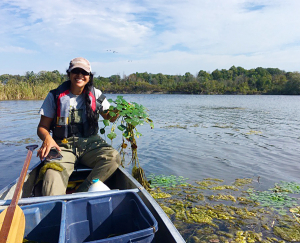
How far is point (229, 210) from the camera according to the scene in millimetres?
4039

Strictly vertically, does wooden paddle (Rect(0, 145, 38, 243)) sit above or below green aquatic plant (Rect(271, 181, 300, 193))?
above

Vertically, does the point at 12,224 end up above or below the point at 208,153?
above

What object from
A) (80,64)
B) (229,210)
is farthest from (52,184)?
(229,210)

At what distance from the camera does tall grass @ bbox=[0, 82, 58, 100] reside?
26688 mm

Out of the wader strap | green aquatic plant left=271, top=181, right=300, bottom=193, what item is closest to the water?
green aquatic plant left=271, top=181, right=300, bottom=193

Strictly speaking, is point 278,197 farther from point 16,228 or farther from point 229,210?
point 16,228

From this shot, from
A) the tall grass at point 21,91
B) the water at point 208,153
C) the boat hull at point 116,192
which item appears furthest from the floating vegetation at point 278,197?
the tall grass at point 21,91

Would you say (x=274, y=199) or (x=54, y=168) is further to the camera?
(x=274, y=199)

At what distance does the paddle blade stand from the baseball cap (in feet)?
6.12

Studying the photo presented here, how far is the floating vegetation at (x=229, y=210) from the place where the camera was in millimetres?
3385

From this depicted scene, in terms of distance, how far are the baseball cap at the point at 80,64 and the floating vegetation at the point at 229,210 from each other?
247cm

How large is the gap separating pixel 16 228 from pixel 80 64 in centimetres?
210

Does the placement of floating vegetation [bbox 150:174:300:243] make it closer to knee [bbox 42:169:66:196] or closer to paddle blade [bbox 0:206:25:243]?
knee [bbox 42:169:66:196]

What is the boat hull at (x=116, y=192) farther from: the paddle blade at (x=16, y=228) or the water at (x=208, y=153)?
the water at (x=208, y=153)
